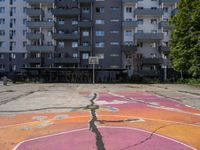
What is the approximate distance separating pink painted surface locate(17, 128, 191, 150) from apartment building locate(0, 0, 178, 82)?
2223 inches

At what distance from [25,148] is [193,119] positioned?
6.79 m

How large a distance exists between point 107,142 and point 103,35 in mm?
61909

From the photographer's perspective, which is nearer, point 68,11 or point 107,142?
point 107,142

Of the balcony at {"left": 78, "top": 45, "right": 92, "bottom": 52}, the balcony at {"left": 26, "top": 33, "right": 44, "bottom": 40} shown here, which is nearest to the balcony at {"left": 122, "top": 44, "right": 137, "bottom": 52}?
the balcony at {"left": 78, "top": 45, "right": 92, "bottom": 52}

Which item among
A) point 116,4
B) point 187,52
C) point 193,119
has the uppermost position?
point 116,4

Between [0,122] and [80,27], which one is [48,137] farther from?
[80,27]

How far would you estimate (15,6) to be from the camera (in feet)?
254

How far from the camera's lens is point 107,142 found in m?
7.53

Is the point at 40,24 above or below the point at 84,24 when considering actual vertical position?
above

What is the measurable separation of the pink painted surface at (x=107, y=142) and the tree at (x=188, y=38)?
32.1 metres

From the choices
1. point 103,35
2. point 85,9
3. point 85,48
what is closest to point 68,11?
point 85,9

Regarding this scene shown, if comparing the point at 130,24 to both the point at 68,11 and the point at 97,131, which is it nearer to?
the point at 68,11

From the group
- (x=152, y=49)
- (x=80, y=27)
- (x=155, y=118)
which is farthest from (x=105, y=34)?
(x=155, y=118)

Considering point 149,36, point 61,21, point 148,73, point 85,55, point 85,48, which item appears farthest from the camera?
point 61,21
